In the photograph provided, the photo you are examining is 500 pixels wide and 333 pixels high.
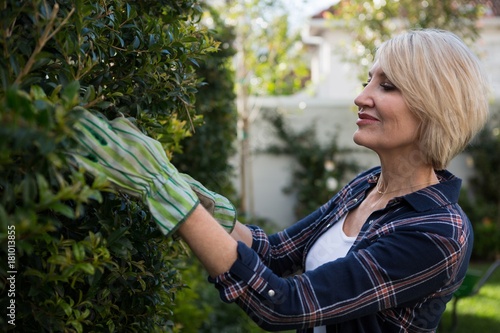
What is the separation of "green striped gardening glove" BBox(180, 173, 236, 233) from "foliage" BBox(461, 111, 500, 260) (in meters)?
9.60

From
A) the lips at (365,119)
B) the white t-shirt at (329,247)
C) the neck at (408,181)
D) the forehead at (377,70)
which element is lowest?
the white t-shirt at (329,247)

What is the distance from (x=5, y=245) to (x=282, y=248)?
1286 mm

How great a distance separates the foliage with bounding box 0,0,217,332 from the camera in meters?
1.11

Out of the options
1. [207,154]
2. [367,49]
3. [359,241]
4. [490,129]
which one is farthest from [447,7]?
[359,241]

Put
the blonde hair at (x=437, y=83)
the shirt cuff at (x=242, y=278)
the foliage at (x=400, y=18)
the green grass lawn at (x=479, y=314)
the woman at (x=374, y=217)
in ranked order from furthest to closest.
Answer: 1. the foliage at (x=400, y=18)
2. the green grass lawn at (x=479, y=314)
3. the blonde hair at (x=437, y=83)
4. the shirt cuff at (x=242, y=278)
5. the woman at (x=374, y=217)

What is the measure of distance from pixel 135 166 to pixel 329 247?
97 centimetres

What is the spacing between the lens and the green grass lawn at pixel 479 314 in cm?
691

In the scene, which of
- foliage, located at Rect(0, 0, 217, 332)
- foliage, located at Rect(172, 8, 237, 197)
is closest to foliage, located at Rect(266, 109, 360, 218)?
foliage, located at Rect(172, 8, 237, 197)

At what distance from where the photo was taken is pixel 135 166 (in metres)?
1.36

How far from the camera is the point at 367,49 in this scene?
375 inches

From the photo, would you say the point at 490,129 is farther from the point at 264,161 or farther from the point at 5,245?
the point at 5,245

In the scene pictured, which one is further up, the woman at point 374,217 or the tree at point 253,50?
the woman at point 374,217

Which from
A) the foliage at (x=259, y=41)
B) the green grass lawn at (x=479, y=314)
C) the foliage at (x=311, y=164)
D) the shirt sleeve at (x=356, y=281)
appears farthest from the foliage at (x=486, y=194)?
the shirt sleeve at (x=356, y=281)

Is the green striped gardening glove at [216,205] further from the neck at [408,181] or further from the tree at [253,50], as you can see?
the tree at [253,50]
